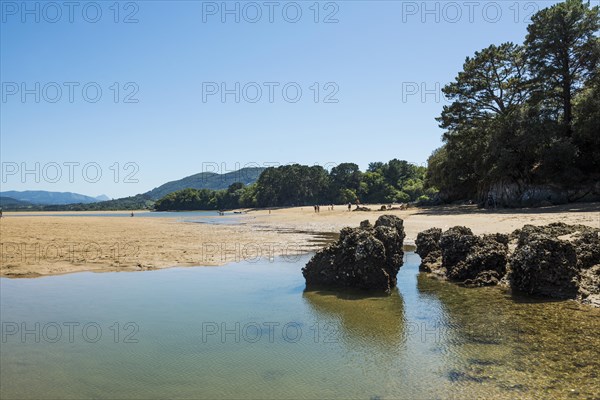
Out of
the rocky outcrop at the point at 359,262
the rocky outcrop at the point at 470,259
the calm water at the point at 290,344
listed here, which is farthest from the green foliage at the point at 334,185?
the calm water at the point at 290,344

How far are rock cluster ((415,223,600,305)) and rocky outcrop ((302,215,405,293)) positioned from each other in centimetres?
215

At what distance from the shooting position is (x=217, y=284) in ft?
37.9

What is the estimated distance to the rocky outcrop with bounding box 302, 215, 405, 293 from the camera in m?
10.8

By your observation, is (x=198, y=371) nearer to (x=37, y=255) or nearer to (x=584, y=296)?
(x=584, y=296)

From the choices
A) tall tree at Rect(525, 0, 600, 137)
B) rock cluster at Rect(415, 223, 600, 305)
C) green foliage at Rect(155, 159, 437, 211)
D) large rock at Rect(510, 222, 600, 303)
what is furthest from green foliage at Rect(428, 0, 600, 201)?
green foliage at Rect(155, 159, 437, 211)

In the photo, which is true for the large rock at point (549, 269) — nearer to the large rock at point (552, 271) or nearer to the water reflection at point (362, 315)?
the large rock at point (552, 271)

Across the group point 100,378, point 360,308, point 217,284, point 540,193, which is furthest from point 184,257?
point 540,193

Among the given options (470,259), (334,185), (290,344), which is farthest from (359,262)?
(334,185)

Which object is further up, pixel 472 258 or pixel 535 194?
pixel 535 194

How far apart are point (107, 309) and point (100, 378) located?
390 centimetres

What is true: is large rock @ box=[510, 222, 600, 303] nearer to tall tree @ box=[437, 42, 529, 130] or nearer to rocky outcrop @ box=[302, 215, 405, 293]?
rocky outcrop @ box=[302, 215, 405, 293]

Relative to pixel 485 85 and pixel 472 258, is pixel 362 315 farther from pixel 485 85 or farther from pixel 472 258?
pixel 485 85

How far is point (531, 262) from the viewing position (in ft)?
32.3

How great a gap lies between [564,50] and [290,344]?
41.9m
